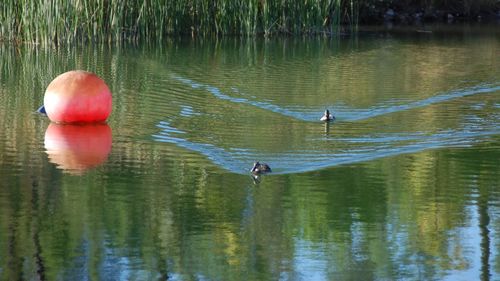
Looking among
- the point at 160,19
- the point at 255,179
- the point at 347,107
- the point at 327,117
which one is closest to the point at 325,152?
the point at 255,179

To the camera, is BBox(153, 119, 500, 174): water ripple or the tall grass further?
the tall grass

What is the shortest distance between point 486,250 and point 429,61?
40.9 feet

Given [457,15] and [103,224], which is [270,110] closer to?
[103,224]

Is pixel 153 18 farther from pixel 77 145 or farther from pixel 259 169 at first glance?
pixel 259 169

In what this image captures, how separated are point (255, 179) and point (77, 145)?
2445 millimetres

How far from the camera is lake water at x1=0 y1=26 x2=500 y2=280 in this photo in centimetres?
758

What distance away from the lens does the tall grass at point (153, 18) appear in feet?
70.1

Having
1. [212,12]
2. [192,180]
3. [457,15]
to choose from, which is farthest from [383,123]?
[457,15]

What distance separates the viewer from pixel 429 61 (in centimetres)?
2012

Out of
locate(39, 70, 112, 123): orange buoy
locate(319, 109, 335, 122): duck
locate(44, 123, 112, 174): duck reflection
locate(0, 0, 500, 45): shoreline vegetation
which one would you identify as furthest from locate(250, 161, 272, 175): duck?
locate(0, 0, 500, 45): shoreline vegetation

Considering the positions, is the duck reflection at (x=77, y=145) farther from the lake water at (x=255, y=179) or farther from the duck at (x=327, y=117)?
the duck at (x=327, y=117)

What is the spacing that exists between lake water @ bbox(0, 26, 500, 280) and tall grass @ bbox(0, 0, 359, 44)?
2.81 meters

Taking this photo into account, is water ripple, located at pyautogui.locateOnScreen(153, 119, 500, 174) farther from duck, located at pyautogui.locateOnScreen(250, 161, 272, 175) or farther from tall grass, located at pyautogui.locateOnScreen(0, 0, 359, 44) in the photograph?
tall grass, located at pyautogui.locateOnScreen(0, 0, 359, 44)

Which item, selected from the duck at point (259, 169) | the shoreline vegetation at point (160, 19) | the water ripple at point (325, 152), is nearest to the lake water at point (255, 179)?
the water ripple at point (325, 152)
